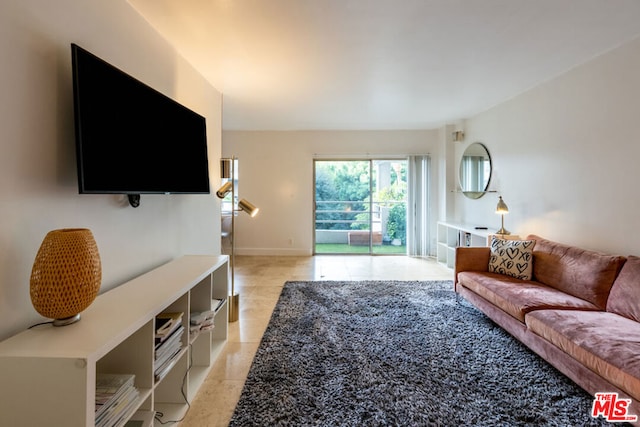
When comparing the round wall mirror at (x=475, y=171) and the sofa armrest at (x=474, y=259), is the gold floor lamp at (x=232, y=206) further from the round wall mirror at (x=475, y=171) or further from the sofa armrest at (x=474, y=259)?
the round wall mirror at (x=475, y=171)

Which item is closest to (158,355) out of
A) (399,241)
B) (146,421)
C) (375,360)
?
(146,421)

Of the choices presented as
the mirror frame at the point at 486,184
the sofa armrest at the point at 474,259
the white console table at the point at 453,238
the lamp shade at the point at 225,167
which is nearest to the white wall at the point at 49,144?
the lamp shade at the point at 225,167

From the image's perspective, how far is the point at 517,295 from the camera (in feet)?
7.36

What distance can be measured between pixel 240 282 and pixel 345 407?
2646 millimetres

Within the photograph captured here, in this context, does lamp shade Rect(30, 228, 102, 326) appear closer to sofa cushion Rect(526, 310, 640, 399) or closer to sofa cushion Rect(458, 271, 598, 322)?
sofa cushion Rect(526, 310, 640, 399)

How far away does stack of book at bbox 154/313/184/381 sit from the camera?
51.6 inches

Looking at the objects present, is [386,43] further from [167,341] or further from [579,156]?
[167,341]

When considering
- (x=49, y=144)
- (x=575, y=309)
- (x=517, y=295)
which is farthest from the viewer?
(x=517, y=295)

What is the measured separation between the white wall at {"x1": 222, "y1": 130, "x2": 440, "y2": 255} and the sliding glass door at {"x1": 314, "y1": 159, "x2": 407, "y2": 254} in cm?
25

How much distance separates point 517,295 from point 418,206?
3.34m

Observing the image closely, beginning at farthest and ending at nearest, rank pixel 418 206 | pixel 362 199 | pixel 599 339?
pixel 362 199 < pixel 418 206 < pixel 599 339

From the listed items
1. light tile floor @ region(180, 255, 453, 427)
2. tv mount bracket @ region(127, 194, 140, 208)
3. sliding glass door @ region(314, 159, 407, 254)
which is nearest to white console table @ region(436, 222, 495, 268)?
light tile floor @ region(180, 255, 453, 427)

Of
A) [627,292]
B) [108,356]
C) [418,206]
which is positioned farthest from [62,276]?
[418,206]

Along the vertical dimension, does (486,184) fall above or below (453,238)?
above
